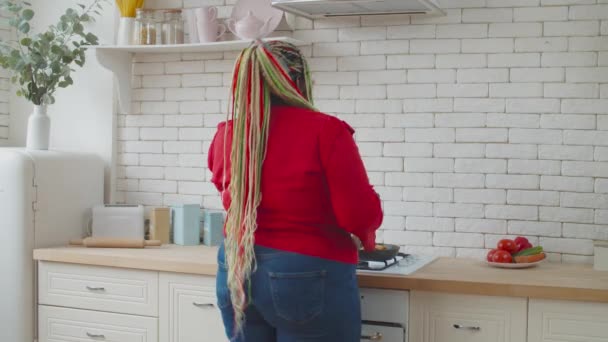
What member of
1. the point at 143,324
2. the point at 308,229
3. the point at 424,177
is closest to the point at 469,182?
the point at 424,177

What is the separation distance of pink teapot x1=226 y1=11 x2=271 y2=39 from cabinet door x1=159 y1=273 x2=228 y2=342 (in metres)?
1.10

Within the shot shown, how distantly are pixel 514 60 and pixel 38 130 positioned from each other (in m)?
2.24

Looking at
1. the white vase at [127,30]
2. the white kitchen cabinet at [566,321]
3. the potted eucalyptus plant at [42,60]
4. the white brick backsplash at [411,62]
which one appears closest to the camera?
the white kitchen cabinet at [566,321]

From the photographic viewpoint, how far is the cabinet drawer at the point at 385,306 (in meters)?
3.21

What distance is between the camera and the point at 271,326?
290 centimetres

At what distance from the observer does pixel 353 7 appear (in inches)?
144

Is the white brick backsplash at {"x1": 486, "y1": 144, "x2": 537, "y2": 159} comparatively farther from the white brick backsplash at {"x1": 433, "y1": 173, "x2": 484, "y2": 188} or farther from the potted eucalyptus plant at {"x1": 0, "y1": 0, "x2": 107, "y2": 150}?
the potted eucalyptus plant at {"x1": 0, "y1": 0, "x2": 107, "y2": 150}

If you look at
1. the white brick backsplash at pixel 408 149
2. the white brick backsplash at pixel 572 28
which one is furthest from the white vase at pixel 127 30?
the white brick backsplash at pixel 572 28

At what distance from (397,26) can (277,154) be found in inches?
51.8

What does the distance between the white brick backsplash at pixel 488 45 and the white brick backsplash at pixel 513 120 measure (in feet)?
0.90

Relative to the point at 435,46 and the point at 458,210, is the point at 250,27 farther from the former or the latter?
the point at 458,210

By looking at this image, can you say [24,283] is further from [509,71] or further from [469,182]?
[509,71]

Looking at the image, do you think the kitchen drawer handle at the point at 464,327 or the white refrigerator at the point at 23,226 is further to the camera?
the white refrigerator at the point at 23,226

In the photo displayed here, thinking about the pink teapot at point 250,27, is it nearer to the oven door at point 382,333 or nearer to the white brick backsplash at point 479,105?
the white brick backsplash at point 479,105
